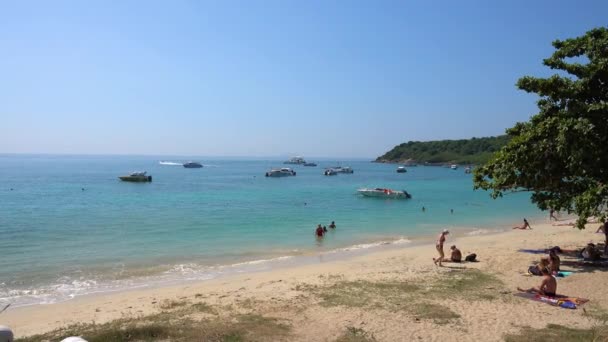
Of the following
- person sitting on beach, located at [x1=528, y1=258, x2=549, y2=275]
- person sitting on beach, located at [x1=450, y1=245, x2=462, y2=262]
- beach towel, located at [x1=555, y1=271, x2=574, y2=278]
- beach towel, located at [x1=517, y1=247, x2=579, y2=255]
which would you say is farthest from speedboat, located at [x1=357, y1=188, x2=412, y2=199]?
person sitting on beach, located at [x1=528, y1=258, x2=549, y2=275]

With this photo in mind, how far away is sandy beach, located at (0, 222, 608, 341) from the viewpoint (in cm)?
986

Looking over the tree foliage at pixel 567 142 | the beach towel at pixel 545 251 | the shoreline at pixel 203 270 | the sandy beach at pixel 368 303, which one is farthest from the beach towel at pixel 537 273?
the shoreline at pixel 203 270

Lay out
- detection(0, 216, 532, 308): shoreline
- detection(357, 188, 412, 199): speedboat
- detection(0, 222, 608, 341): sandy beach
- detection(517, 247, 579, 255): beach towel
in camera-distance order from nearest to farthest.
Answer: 1. detection(0, 222, 608, 341): sandy beach
2. detection(0, 216, 532, 308): shoreline
3. detection(517, 247, 579, 255): beach towel
4. detection(357, 188, 412, 199): speedboat

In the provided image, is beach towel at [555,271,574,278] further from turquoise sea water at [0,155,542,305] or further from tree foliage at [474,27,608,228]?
turquoise sea water at [0,155,542,305]

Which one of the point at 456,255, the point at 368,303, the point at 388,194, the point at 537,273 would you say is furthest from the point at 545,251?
the point at 388,194

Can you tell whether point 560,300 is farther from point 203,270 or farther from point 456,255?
point 203,270

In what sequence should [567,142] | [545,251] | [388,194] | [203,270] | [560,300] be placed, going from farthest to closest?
[388,194]
[545,251]
[203,270]
[567,142]
[560,300]

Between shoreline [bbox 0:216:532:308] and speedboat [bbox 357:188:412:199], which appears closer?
shoreline [bbox 0:216:532:308]

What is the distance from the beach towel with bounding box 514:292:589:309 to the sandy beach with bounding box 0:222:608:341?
0.23 m

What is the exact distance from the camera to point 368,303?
12.1 m

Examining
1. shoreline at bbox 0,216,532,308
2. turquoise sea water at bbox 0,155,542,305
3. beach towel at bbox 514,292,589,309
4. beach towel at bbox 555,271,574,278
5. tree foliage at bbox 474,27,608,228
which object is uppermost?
tree foliage at bbox 474,27,608,228

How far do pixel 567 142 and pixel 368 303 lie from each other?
7.49 m

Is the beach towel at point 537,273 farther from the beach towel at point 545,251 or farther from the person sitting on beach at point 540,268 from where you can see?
the beach towel at point 545,251

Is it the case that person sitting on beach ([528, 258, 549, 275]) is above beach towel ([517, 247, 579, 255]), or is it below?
above
